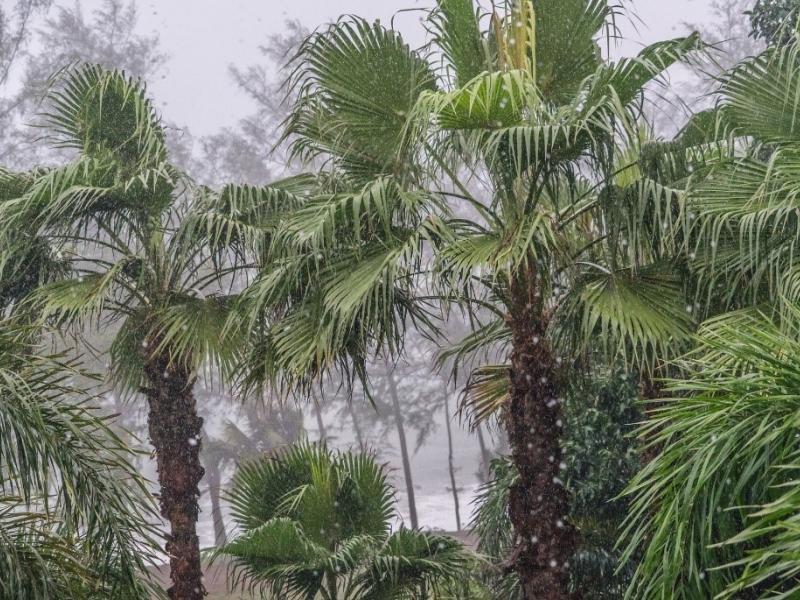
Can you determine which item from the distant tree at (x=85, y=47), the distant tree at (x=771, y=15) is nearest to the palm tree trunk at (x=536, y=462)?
the distant tree at (x=771, y=15)

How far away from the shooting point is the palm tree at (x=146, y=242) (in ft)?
22.9

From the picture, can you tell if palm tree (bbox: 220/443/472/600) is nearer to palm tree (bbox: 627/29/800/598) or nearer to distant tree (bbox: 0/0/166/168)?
palm tree (bbox: 627/29/800/598)

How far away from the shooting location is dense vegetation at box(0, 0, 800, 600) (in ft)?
13.6

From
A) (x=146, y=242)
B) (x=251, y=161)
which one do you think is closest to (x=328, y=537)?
(x=146, y=242)

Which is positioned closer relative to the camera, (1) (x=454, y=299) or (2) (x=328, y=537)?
(1) (x=454, y=299)

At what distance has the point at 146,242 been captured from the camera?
25.2 feet

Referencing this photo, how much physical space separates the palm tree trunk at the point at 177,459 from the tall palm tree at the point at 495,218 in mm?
1634

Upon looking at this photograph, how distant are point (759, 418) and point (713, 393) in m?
0.52

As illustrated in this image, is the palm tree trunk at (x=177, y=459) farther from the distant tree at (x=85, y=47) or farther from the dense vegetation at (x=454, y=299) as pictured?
the distant tree at (x=85, y=47)

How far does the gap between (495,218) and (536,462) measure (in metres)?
1.55

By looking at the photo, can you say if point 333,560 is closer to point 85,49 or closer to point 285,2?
point 85,49

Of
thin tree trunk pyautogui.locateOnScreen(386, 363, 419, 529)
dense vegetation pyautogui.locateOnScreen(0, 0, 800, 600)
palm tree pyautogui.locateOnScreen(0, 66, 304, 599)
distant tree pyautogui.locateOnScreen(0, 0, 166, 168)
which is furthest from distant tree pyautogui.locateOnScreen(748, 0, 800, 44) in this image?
distant tree pyautogui.locateOnScreen(0, 0, 166, 168)

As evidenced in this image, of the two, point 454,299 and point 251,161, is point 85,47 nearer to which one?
point 251,161

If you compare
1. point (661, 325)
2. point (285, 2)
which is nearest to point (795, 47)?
point (661, 325)
